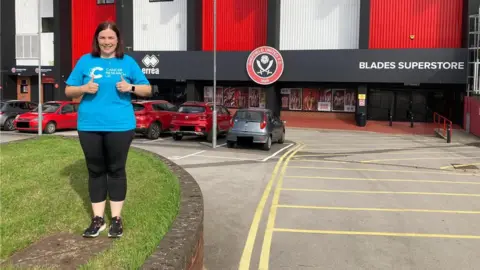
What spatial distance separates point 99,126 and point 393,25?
1098 inches

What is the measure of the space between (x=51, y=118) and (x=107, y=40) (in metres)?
18.9

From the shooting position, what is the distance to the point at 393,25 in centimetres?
2889

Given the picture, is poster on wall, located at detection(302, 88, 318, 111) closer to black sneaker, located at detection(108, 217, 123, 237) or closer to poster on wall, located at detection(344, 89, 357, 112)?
poster on wall, located at detection(344, 89, 357, 112)

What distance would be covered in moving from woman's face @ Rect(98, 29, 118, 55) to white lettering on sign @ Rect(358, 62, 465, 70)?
83.9 ft

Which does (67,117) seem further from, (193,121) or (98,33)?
(98,33)

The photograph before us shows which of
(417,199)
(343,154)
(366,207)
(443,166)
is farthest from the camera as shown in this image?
(343,154)

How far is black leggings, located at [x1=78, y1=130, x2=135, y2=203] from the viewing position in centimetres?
409

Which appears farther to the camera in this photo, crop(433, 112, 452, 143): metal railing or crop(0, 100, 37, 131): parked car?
crop(0, 100, 37, 131): parked car

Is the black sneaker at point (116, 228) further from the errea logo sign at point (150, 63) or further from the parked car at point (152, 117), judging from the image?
the errea logo sign at point (150, 63)

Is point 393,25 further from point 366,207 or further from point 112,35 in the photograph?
point 112,35

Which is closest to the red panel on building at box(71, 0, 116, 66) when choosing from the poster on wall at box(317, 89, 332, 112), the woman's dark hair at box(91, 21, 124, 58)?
the poster on wall at box(317, 89, 332, 112)

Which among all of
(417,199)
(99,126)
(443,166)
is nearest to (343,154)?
(443,166)

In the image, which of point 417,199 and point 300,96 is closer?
point 417,199

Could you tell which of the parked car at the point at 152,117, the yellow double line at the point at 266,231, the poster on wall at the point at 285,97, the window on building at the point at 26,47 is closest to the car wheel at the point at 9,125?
the parked car at the point at 152,117
